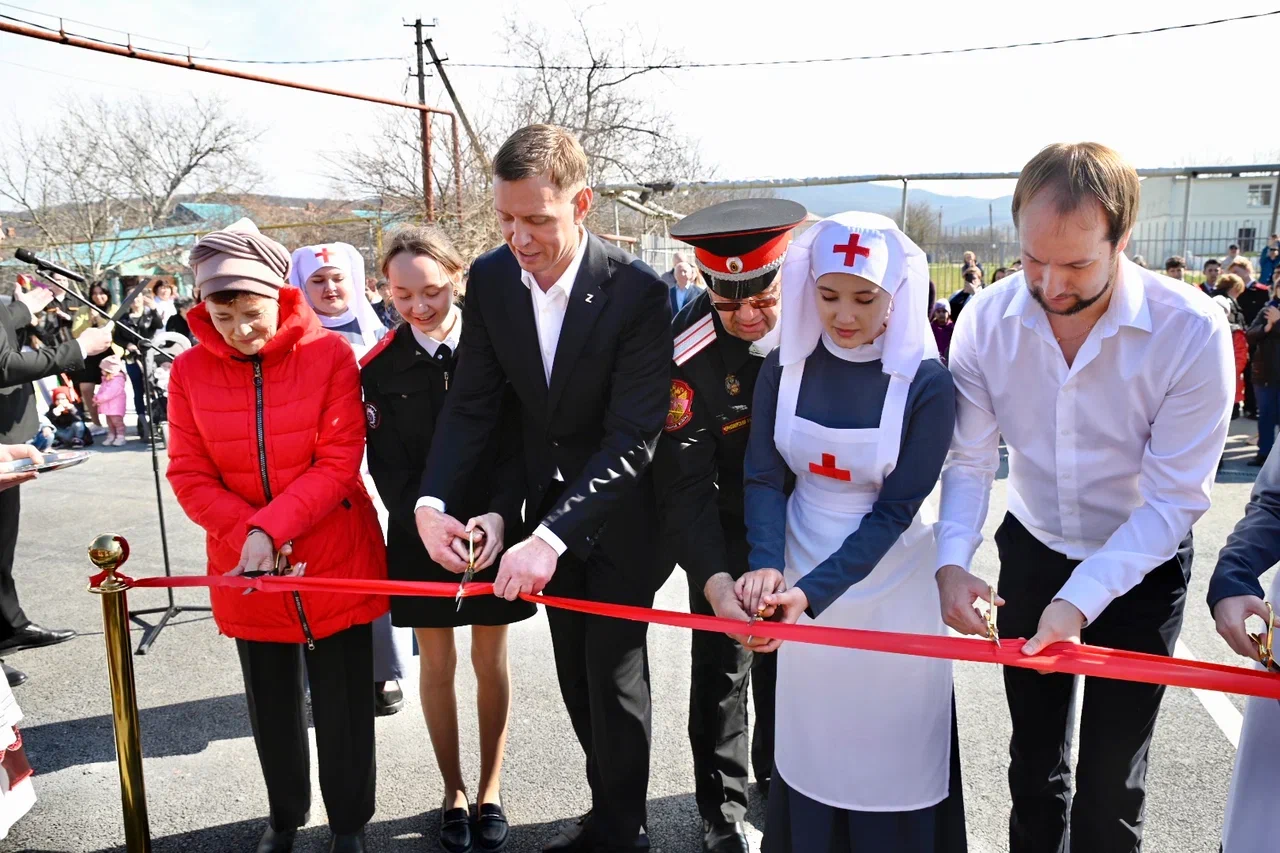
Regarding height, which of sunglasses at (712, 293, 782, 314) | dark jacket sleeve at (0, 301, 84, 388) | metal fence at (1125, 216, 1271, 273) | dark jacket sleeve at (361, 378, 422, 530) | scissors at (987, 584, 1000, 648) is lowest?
scissors at (987, 584, 1000, 648)

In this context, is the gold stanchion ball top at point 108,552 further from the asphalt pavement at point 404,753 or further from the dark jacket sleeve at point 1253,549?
the dark jacket sleeve at point 1253,549

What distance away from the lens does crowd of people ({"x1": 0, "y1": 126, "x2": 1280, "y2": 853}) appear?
6.86 ft

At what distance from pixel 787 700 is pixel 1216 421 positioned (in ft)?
4.12

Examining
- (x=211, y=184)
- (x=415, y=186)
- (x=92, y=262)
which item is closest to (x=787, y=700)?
(x=415, y=186)

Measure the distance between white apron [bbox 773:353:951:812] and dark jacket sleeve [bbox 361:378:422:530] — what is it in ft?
4.46

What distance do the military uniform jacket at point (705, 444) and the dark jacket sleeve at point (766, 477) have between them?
0.70 ft

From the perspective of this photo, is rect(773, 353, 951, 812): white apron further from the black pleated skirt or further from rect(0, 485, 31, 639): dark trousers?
rect(0, 485, 31, 639): dark trousers

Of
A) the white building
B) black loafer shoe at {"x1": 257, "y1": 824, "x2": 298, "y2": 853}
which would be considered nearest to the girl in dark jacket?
black loafer shoe at {"x1": 257, "y1": 824, "x2": 298, "y2": 853}

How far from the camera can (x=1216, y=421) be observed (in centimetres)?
205

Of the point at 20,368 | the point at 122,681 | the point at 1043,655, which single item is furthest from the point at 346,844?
the point at 20,368

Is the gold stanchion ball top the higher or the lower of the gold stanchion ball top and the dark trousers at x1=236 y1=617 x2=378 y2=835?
the higher

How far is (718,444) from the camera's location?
111 inches

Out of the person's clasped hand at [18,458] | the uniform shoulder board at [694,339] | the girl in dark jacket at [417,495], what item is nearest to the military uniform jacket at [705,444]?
the uniform shoulder board at [694,339]

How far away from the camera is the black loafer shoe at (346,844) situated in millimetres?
2891
